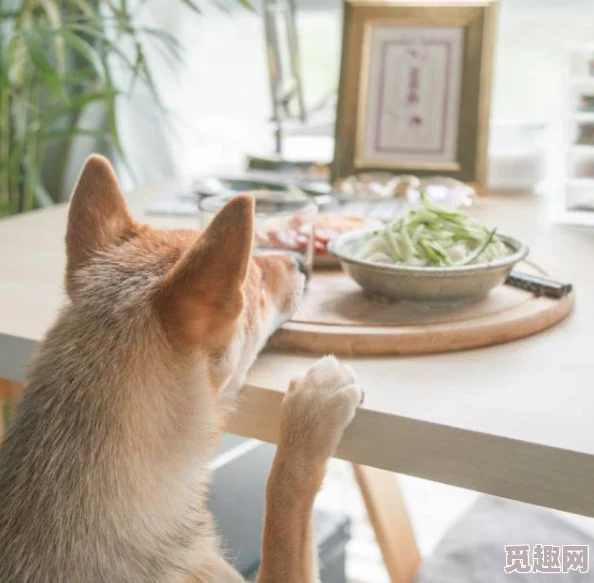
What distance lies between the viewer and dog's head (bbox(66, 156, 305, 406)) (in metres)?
0.71

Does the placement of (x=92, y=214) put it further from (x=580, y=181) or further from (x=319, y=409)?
(x=580, y=181)

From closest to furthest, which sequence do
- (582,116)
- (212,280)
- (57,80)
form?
1. (212,280)
2. (582,116)
3. (57,80)

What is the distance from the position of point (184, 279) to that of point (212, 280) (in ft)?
0.09

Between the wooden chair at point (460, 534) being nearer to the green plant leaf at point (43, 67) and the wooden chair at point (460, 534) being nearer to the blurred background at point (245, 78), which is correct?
the green plant leaf at point (43, 67)

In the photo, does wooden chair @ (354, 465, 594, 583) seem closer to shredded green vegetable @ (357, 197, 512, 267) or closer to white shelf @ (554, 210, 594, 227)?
shredded green vegetable @ (357, 197, 512, 267)

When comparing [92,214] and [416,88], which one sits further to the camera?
[416,88]

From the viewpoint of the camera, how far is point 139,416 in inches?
29.6

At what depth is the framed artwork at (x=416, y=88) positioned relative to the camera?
1.75 metres

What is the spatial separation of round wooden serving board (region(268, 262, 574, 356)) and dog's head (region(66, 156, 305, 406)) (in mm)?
52

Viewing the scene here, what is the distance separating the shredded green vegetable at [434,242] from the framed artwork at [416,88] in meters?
0.63

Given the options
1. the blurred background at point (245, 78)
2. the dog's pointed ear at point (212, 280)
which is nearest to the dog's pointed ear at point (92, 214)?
the dog's pointed ear at point (212, 280)

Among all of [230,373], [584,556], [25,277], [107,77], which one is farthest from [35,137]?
[584,556]

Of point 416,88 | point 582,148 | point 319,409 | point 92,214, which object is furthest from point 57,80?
point 319,409

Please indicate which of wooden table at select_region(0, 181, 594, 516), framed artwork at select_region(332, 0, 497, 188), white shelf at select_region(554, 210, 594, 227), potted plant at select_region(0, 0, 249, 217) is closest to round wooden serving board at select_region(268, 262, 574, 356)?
wooden table at select_region(0, 181, 594, 516)
